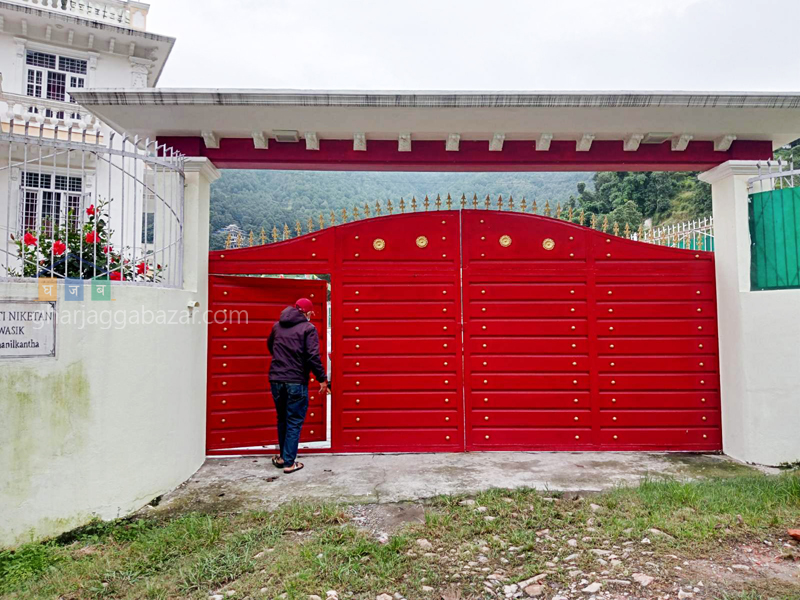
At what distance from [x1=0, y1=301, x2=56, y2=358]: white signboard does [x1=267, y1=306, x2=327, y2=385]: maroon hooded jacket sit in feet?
6.12

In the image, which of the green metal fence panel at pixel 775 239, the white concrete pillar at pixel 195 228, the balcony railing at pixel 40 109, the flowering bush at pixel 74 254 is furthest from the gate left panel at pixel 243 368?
the balcony railing at pixel 40 109

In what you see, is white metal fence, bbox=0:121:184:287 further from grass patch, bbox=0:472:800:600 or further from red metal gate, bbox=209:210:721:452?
grass patch, bbox=0:472:800:600

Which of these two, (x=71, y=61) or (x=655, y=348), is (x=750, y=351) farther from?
(x=71, y=61)

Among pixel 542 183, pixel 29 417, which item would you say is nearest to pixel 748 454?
pixel 29 417

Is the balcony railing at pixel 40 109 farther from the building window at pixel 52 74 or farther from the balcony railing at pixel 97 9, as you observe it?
the balcony railing at pixel 97 9

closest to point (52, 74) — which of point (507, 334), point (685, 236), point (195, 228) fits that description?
point (195, 228)

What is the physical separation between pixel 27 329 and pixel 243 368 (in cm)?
215

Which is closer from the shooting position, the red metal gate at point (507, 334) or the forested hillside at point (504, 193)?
the red metal gate at point (507, 334)

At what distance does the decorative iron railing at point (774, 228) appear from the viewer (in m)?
4.98

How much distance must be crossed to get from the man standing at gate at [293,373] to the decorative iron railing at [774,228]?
4691mm

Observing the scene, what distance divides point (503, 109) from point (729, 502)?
12.9ft

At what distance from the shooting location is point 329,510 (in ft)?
12.6

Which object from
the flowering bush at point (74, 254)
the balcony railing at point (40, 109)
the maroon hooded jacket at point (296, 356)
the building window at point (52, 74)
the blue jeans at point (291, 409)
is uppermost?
the building window at point (52, 74)

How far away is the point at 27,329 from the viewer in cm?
365
